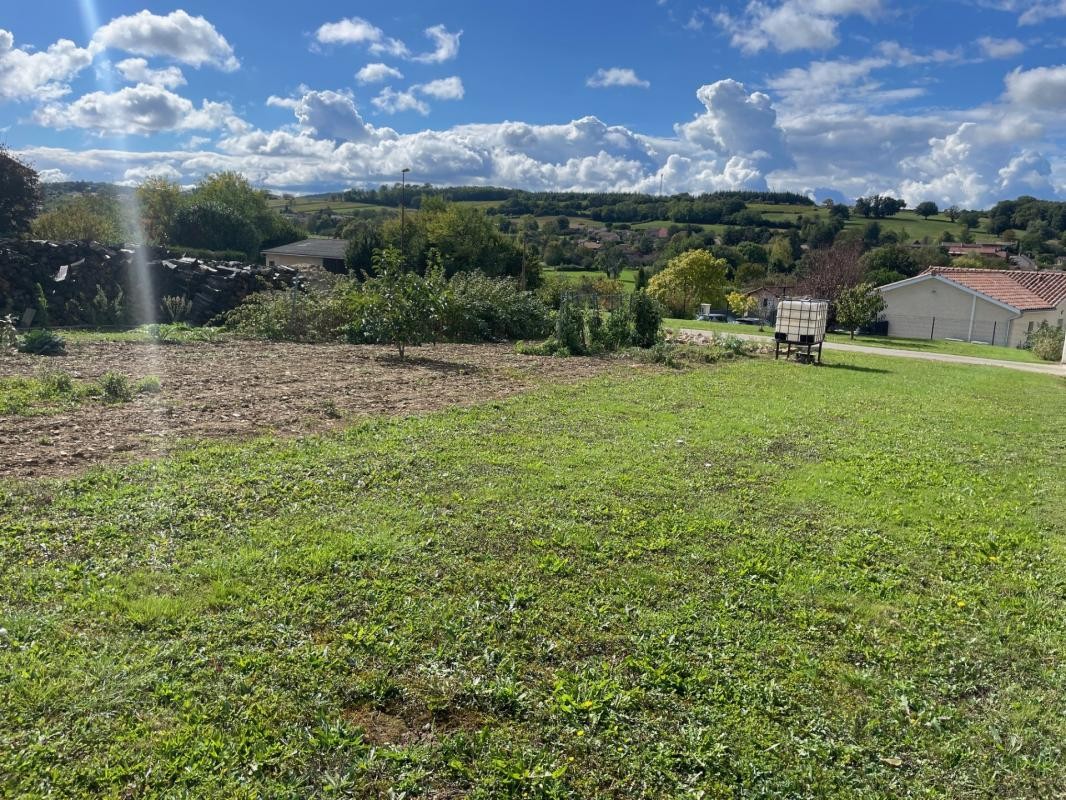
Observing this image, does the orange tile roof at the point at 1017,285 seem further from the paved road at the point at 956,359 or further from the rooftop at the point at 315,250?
the rooftop at the point at 315,250

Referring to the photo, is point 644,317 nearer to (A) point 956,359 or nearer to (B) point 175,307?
(A) point 956,359

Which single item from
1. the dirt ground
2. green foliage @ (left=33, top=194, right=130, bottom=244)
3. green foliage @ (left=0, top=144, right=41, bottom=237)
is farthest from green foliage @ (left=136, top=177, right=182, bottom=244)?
the dirt ground

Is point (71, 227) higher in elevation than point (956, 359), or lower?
higher

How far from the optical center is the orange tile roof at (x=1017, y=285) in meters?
32.2

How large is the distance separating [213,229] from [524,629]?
177 feet

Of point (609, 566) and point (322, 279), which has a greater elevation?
point (322, 279)

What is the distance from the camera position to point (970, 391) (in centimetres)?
1210

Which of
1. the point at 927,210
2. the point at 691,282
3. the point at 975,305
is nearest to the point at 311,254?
the point at 691,282

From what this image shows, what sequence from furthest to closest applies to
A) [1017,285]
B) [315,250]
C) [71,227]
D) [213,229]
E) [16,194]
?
[315,250] → [213,229] → [1017,285] → [71,227] → [16,194]

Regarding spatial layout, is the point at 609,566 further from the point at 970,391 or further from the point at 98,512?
the point at 970,391

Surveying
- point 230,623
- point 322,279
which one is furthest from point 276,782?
point 322,279

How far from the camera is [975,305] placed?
108 ft

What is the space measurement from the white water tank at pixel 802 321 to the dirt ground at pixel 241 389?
5.59 metres

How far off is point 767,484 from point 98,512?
17.1 ft
